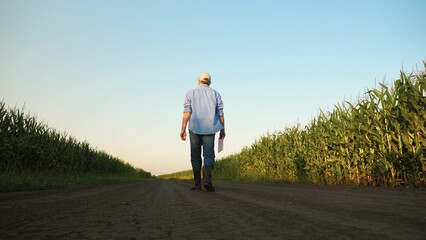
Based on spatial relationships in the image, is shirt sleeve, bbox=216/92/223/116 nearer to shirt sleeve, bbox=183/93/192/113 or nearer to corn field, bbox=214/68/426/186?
shirt sleeve, bbox=183/93/192/113

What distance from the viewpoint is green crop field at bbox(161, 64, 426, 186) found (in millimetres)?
6516

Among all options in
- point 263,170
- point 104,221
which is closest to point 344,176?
point 263,170

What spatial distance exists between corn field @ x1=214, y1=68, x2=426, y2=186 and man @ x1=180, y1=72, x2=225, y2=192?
3767mm

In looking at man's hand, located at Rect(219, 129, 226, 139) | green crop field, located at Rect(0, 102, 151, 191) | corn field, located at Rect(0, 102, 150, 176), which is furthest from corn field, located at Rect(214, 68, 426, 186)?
corn field, located at Rect(0, 102, 150, 176)

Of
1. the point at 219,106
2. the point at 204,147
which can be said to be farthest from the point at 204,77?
the point at 204,147

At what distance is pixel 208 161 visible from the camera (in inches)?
225

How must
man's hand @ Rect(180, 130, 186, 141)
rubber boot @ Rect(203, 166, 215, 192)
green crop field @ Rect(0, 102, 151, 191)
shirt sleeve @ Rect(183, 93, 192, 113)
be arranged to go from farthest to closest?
green crop field @ Rect(0, 102, 151, 191) → man's hand @ Rect(180, 130, 186, 141) → shirt sleeve @ Rect(183, 93, 192, 113) → rubber boot @ Rect(203, 166, 215, 192)

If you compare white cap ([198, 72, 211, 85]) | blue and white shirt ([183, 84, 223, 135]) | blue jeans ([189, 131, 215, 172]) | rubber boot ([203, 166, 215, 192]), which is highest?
white cap ([198, 72, 211, 85])

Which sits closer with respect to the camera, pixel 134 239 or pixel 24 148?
pixel 134 239

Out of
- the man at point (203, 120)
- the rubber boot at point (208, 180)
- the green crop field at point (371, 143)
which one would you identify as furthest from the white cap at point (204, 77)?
the green crop field at point (371, 143)

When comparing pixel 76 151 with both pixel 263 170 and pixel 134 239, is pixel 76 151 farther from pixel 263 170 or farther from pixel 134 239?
→ pixel 134 239

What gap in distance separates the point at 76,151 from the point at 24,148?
21.7ft

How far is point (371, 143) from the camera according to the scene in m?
7.83

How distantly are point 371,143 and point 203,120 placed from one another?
4.41 meters
